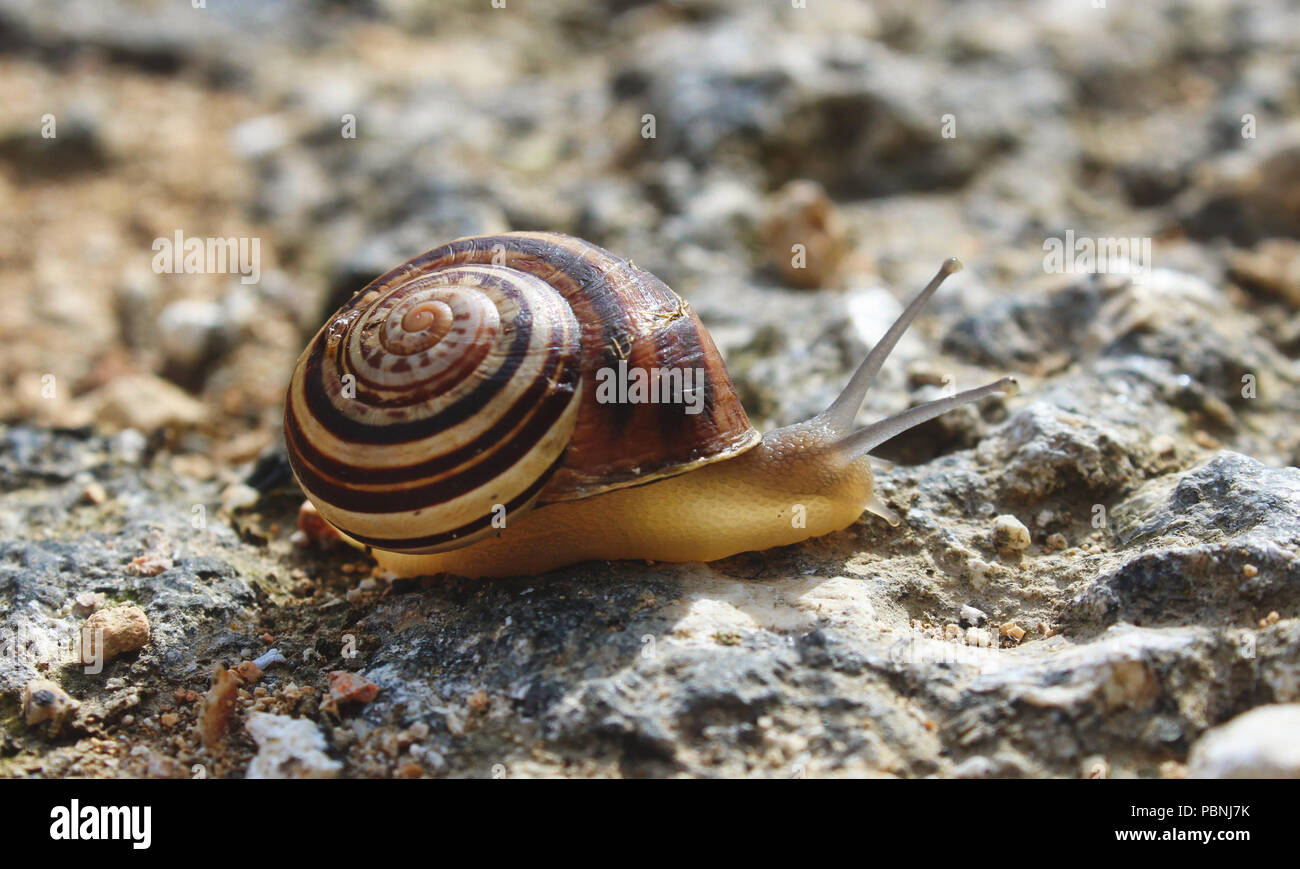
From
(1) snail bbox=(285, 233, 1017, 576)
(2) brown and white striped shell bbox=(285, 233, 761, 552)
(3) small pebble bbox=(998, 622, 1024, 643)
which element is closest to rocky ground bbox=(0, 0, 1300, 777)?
(3) small pebble bbox=(998, 622, 1024, 643)

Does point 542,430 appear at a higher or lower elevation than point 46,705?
higher

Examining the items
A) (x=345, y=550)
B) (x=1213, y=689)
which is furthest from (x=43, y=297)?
(x=1213, y=689)

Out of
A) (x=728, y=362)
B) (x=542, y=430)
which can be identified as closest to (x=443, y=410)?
(x=542, y=430)

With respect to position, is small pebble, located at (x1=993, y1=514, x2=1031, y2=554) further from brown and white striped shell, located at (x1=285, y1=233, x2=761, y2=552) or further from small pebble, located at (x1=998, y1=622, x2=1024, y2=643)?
brown and white striped shell, located at (x1=285, y1=233, x2=761, y2=552)

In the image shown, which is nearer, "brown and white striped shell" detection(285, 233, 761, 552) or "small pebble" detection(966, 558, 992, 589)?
"brown and white striped shell" detection(285, 233, 761, 552)

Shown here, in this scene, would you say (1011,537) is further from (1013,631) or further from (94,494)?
(94,494)

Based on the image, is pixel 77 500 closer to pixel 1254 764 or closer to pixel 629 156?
pixel 629 156

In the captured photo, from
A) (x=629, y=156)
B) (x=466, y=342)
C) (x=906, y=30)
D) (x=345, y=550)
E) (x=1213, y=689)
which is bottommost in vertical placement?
(x=1213, y=689)
